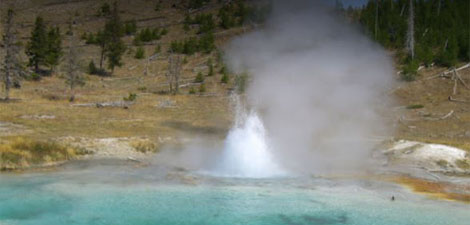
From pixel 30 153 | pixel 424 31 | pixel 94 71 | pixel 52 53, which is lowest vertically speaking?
pixel 30 153

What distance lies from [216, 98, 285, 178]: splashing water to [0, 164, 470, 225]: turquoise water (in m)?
1.44

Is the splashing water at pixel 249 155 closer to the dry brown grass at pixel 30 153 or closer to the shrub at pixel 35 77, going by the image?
the dry brown grass at pixel 30 153

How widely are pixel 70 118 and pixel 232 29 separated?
137ft

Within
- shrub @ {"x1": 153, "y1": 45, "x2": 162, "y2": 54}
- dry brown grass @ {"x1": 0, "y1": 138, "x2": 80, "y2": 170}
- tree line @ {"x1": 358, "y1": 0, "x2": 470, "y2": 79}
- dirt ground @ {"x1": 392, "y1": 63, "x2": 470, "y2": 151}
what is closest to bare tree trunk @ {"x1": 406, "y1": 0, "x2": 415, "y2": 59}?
tree line @ {"x1": 358, "y1": 0, "x2": 470, "y2": 79}

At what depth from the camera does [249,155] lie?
64.2ft

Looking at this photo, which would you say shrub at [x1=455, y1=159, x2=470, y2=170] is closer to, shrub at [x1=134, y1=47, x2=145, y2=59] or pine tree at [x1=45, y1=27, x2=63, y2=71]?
pine tree at [x1=45, y1=27, x2=63, y2=71]

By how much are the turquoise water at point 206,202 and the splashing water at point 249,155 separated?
1.44 m

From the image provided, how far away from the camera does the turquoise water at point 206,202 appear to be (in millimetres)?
12336

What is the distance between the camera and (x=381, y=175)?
18.4 m

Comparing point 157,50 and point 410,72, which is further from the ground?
point 157,50

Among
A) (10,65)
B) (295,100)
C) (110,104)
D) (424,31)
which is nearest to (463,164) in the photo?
(295,100)

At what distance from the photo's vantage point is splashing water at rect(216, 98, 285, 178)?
1823cm

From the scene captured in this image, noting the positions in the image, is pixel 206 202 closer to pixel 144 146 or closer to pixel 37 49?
pixel 144 146

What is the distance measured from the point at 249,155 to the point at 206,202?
19.5ft
